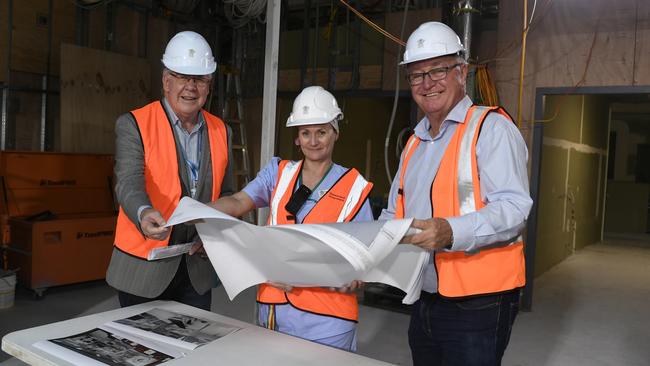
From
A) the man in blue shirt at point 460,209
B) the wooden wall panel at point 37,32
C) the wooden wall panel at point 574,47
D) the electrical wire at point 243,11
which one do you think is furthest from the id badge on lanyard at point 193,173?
the wooden wall panel at point 37,32

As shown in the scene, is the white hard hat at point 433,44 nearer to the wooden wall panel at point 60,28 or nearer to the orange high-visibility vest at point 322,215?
the orange high-visibility vest at point 322,215

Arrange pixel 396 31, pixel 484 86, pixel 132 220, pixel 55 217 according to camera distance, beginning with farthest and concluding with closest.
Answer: pixel 396 31
pixel 55 217
pixel 484 86
pixel 132 220

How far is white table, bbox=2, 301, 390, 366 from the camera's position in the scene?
145 centimetres

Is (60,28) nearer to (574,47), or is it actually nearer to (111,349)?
(574,47)

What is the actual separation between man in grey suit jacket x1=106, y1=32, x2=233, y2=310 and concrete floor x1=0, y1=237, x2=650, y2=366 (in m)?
1.90

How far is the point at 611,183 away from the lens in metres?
11.6

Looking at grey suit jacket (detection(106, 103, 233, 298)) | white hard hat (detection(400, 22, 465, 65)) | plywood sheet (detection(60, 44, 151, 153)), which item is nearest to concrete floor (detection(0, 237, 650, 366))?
plywood sheet (detection(60, 44, 151, 153))

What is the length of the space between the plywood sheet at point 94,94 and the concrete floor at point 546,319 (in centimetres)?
162

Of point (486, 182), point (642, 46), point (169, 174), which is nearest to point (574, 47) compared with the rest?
point (642, 46)

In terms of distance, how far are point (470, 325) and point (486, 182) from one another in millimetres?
441

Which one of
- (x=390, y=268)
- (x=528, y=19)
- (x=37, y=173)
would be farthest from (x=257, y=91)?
(x=390, y=268)

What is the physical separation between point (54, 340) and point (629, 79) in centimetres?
448

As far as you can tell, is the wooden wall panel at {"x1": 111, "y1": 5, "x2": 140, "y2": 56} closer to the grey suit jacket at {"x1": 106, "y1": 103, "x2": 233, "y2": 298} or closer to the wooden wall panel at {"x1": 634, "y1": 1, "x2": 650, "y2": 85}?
the grey suit jacket at {"x1": 106, "y1": 103, "x2": 233, "y2": 298}

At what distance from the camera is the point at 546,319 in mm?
4789
